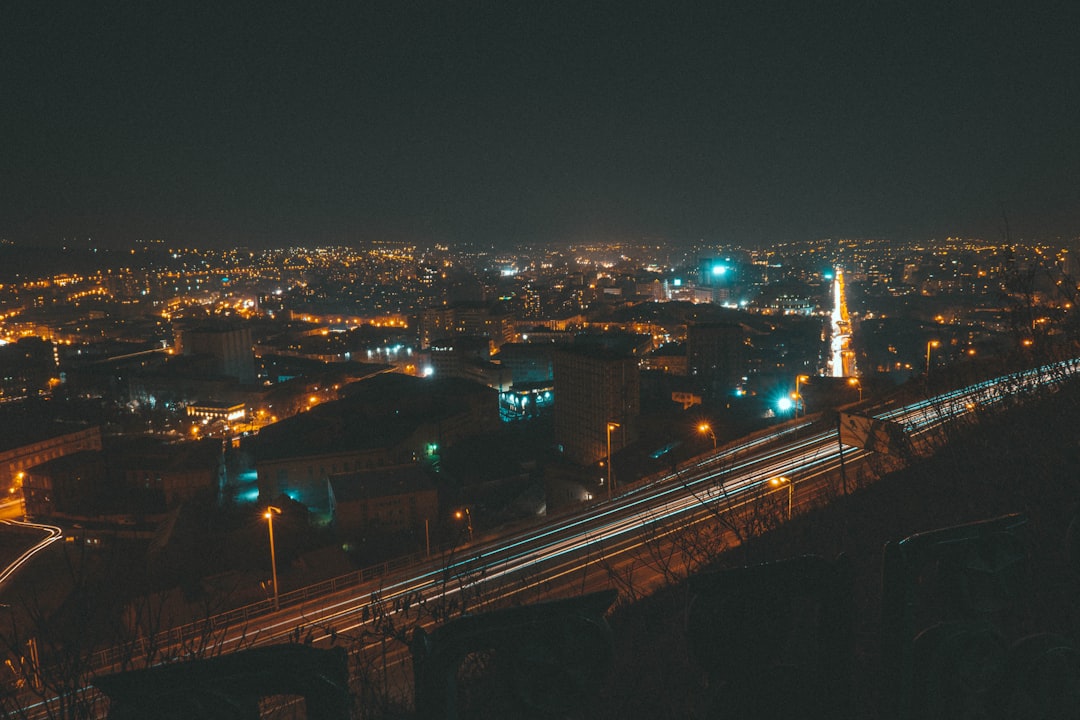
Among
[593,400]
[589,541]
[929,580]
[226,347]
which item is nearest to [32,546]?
[589,541]

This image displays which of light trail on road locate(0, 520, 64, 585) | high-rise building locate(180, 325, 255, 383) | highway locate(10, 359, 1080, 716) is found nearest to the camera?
highway locate(10, 359, 1080, 716)

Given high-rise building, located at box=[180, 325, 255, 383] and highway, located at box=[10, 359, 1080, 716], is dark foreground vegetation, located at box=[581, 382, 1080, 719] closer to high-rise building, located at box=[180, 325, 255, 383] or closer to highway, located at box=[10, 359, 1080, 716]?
highway, located at box=[10, 359, 1080, 716]

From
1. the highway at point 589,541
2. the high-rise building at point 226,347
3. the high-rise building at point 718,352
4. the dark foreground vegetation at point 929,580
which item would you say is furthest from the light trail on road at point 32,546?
the high-rise building at point 718,352

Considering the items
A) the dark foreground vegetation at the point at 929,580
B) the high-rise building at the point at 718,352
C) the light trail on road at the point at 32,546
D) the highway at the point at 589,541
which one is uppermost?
the dark foreground vegetation at the point at 929,580

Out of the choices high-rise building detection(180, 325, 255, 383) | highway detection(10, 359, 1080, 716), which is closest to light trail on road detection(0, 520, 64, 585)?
highway detection(10, 359, 1080, 716)

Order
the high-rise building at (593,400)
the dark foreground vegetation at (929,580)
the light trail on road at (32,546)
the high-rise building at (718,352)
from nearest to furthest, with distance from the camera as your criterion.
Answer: the dark foreground vegetation at (929,580), the light trail on road at (32,546), the high-rise building at (593,400), the high-rise building at (718,352)

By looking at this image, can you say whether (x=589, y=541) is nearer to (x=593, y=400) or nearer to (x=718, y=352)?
(x=593, y=400)

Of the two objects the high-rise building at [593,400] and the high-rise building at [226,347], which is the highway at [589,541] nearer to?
the high-rise building at [593,400]
